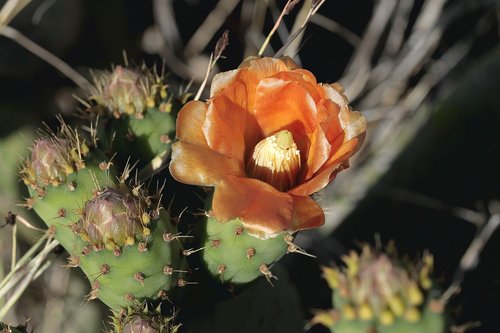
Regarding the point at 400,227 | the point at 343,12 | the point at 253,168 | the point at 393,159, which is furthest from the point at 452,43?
the point at 253,168

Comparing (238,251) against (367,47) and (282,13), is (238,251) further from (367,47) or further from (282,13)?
(367,47)

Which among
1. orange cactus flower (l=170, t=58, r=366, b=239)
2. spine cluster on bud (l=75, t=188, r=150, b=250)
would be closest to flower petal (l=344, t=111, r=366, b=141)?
orange cactus flower (l=170, t=58, r=366, b=239)

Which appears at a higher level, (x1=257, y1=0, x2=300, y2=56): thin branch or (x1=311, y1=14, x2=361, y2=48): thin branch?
(x1=257, y1=0, x2=300, y2=56): thin branch

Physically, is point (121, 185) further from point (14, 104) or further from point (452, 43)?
point (452, 43)

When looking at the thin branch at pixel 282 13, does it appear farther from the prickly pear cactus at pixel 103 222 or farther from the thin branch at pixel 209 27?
the thin branch at pixel 209 27

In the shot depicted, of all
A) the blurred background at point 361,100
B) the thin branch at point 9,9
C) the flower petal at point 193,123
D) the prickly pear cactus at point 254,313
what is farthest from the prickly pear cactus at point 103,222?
the thin branch at point 9,9

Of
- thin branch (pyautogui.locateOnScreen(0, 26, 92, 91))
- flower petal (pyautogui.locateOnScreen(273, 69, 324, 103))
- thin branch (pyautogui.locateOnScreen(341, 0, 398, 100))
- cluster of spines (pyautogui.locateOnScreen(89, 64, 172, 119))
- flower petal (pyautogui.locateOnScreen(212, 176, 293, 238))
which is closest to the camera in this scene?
flower petal (pyautogui.locateOnScreen(212, 176, 293, 238))

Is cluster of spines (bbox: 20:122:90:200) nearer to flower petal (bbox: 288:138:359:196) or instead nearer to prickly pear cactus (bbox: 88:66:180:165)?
prickly pear cactus (bbox: 88:66:180:165)
